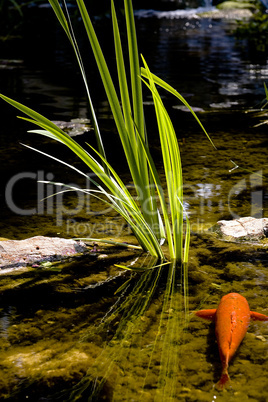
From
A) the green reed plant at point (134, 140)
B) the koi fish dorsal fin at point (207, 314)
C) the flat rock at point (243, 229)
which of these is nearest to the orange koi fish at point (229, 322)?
the koi fish dorsal fin at point (207, 314)

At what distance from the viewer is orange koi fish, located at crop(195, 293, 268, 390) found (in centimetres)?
118

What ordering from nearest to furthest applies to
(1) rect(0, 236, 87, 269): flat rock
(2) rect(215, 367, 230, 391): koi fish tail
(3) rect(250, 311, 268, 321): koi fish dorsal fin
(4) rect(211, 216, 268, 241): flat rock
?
(2) rect(215, 367, 230, 391): koi fish tail, (3) rect(250, 311, 268, 321): koi fish dorsal fin, (1) rect(0, 236, 87, 269): flat rock, (4) rect(211, 216, 268, 241): flat rock

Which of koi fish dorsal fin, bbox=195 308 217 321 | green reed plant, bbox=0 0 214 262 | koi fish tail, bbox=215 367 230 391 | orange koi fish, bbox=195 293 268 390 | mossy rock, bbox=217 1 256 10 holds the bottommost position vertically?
koi fish tail, bbox=215 367 230 391

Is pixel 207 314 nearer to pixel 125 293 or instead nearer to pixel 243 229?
pixel 125 293

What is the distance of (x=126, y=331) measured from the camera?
4.39ft

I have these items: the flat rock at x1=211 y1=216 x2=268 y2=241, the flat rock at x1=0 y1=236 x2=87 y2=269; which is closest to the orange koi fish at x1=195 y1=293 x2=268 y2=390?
the flat rock at x1=211 y1=216 x2=268 y2=241

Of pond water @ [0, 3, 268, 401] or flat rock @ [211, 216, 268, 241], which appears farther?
flat rock @ [211, 216, 268, 241]

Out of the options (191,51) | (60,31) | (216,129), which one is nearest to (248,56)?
(191,51)

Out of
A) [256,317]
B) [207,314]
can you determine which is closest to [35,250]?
[207,314]

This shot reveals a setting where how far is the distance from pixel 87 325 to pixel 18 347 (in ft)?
0.70

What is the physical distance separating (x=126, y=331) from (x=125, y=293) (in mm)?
222

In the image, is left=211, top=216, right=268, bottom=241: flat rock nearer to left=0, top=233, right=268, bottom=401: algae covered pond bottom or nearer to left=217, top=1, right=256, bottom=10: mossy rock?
left=0, top=233, right=268, bottom=401: algae covered pond bottom

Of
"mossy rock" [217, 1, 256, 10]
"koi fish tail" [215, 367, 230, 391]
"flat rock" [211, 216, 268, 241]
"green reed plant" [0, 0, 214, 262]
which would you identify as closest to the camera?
"koi fish tail" [215, 367, 230, 391]

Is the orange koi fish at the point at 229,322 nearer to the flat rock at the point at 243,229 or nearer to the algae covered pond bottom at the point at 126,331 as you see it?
the algae covered pond bottom at the point at 126,331
